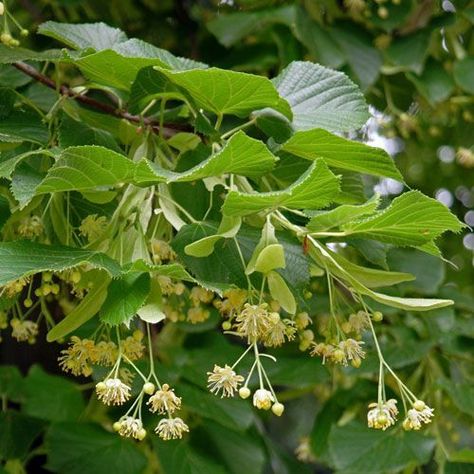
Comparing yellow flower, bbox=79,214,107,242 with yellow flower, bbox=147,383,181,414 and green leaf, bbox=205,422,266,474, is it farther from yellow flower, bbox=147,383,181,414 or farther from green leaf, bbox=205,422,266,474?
green leaf, bbox=205,422,266,474

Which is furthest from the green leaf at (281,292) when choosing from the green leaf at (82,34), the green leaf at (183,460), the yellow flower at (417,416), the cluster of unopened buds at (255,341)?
the green leaf at (183,460)

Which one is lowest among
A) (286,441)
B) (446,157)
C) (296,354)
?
(286,441)

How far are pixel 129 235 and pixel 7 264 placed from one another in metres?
0.12

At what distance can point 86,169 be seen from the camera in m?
0.58

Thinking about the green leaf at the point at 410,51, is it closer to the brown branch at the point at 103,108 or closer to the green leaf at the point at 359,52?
the green leaf at the point at 359,52

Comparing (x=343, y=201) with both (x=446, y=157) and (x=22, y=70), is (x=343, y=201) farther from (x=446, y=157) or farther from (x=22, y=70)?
(x=446, y=157)

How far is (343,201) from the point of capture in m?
0.75

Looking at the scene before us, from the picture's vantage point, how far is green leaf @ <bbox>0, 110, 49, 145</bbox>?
2.33 ft

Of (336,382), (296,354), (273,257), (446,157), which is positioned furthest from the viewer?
(446,157)

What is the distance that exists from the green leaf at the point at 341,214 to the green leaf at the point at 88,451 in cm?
53

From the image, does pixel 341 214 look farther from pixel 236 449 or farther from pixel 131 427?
pixel 236 449

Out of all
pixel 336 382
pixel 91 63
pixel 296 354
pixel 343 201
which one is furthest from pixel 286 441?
pixel 91 63

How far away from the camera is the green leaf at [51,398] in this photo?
1089 millimetres

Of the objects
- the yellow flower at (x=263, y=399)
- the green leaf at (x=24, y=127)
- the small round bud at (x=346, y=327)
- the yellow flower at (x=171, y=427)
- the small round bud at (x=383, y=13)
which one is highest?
the green leaf at (x=24, y=127)
